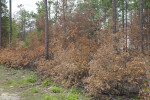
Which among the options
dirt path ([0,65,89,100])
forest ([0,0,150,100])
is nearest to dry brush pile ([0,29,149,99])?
forest ([0,0,150,100])

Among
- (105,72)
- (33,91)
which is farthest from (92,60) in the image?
(33,91)

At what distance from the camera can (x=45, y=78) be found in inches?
336

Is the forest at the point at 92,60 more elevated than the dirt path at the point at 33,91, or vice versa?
the forest at the point at 92,60

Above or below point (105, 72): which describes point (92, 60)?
above

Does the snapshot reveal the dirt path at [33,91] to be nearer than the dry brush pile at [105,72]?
No

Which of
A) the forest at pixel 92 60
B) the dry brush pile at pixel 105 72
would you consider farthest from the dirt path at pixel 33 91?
the dry brush pile at pixel 105 72

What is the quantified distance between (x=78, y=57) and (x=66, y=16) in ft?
17.7

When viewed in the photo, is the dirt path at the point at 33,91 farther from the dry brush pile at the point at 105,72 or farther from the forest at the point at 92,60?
the dry brush pile at the point at 105,72

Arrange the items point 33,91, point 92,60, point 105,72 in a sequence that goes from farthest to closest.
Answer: point 33,91
point 92,60
point 105,72

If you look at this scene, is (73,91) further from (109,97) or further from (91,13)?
(91,13)

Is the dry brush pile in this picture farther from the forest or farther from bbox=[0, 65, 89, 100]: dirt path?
bbox=[0, 65, 89, 100]: dirt path

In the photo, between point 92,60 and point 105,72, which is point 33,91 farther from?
point 105,72

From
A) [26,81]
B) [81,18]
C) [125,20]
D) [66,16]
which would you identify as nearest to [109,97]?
[26,81]

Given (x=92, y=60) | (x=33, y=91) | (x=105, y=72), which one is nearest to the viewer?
(x=105, y=72)
